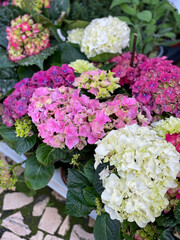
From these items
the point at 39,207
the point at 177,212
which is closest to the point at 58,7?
the point at 39,207

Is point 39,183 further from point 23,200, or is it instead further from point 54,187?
point 23,200


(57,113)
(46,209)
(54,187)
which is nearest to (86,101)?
(57,113)

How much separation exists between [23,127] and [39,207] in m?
0.55

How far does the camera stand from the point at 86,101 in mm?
1176

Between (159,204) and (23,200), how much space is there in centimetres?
95

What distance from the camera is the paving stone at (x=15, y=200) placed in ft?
5.31

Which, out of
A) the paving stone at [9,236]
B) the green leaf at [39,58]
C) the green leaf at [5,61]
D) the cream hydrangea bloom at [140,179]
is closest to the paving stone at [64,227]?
the paving stone at [9,236]

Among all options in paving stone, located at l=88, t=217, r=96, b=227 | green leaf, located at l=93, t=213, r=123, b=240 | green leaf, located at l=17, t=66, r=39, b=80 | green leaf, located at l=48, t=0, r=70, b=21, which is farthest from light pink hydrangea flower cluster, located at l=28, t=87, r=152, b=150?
green leaf, located at l=48, t=0, r=70, b=21

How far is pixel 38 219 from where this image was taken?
1.54 m

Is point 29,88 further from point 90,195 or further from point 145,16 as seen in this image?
point 145,16

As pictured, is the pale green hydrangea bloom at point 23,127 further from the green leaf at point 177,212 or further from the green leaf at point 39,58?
the green leaf at point 177,212

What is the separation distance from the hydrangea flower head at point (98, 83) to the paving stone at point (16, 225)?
0.82 metres

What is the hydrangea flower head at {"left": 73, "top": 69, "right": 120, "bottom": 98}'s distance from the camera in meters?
1.25

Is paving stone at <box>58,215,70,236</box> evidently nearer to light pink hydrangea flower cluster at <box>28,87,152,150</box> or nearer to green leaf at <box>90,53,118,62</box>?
light pink hydrangea flower cluster at <box>28,87,152,150</box>
